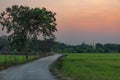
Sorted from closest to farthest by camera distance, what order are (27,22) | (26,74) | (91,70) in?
(26,74), (91,70), (27,22)

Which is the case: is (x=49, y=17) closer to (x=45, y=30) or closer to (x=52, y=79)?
(x=45, y=30)

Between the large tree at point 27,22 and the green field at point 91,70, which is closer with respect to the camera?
the green field at point 91,70

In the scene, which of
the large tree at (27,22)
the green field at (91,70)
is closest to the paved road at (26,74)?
the green field at (91,70)

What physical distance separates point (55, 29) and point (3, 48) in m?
91.0

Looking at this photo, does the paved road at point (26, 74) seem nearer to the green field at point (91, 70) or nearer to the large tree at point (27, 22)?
the green field at point (91, 70)

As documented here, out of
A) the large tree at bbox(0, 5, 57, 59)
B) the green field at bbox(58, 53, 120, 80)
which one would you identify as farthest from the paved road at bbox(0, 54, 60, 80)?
the large tree at bbox(0, 5, 57, 59)

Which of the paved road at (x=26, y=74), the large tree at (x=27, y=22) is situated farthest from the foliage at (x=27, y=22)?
the paved road at (x=26, y=74)

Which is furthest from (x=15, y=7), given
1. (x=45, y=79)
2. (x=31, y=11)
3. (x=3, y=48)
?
(x=3, y=48)

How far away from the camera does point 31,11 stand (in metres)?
67.9

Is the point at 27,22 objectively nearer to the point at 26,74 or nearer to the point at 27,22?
the point at 27,22

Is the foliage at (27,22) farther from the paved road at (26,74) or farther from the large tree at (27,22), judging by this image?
the paved road at (26,74)

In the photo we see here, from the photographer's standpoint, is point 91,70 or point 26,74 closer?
point 26,74

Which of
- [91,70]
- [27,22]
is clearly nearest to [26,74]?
[91,70]

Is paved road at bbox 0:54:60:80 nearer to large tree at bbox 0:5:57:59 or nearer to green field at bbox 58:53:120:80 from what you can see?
green field at bbox 58:53:120:80
